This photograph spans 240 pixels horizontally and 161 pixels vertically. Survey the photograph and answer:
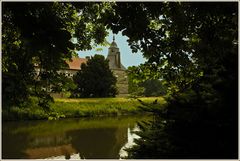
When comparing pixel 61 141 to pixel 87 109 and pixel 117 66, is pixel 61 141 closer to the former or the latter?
pixel 87 109

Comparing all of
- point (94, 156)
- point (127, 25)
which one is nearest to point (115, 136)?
point (94, 156)

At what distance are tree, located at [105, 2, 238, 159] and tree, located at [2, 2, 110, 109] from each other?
859 mm

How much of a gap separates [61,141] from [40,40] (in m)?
18.5

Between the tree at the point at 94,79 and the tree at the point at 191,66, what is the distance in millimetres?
44254

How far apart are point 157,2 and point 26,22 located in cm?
211

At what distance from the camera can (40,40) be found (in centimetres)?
521

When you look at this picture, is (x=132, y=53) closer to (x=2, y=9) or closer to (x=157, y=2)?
(x=157, y=2)

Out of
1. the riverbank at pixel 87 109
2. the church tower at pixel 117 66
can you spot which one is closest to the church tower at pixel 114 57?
the church tower at pixel 117 66

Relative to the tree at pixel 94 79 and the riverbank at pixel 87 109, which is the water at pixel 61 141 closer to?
the riverbank at pixel 87 109

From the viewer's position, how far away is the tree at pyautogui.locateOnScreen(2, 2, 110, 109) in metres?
5.27

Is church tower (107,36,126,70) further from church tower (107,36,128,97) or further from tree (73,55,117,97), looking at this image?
tree (73,55,117,97)

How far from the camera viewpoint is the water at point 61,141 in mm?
18000

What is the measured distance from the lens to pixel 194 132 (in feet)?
24.0

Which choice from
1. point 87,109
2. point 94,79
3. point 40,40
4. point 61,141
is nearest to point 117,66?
point 94,79
